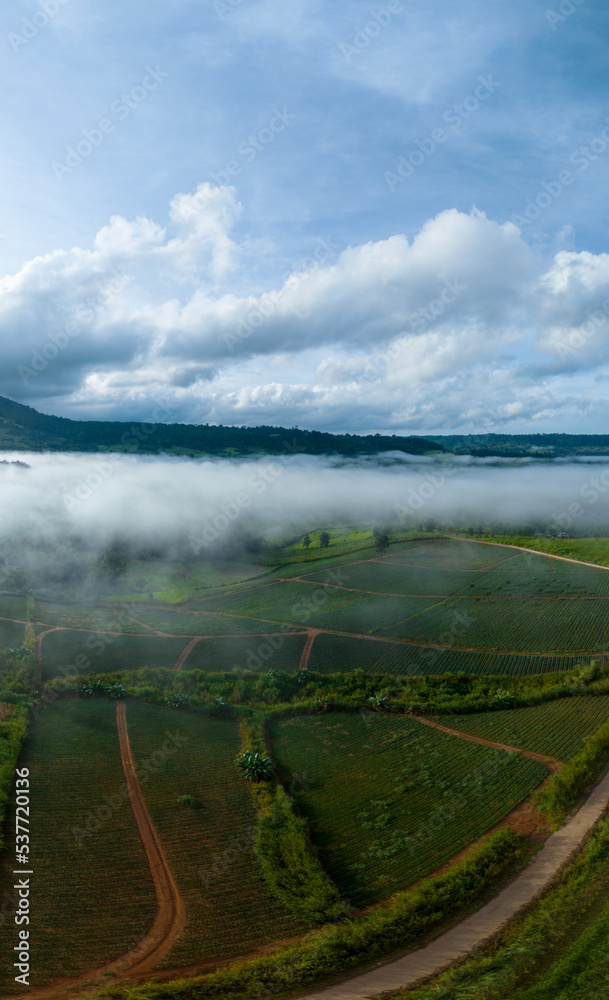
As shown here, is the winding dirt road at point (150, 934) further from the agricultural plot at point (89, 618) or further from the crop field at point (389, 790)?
the agricultural plot at point (89, 618)

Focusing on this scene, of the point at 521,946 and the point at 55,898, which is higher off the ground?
the point at 521,946

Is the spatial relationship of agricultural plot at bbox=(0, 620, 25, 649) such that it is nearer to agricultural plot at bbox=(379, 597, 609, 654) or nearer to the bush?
the bush

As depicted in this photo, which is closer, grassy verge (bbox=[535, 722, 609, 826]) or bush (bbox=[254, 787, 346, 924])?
bush (bbox=[254, 787, 346, 924])

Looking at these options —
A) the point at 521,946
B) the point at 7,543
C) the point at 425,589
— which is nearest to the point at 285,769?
the point at 521,946

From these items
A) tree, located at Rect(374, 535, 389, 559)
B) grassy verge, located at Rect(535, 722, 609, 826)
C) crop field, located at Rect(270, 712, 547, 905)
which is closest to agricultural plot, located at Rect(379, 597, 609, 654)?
crop field, located at Rect(270, 712, 547, 905)

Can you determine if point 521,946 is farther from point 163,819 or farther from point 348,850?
point 163,819

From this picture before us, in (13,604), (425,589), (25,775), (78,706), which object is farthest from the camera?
(425,589)

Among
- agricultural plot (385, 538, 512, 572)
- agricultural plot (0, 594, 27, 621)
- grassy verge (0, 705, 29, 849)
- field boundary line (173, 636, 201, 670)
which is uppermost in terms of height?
agricultural plot (385, 538, 512, 572)
